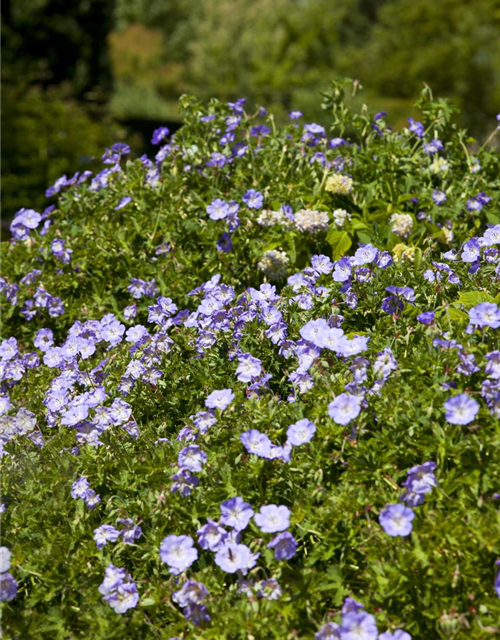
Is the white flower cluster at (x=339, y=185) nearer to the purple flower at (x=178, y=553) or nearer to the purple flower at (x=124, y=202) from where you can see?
the purple flower at (x=124, y=202)

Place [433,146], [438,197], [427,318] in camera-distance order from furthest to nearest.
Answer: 1. [433,146]
2. [438,197]
3. [427,318]

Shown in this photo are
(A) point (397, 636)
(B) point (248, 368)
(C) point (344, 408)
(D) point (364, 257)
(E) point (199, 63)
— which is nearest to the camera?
(A) point (397, 636)

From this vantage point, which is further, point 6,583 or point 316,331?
point 316,331

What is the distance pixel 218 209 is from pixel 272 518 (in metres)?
1.55

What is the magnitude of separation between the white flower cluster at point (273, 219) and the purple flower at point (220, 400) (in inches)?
44.1

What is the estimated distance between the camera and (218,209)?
2.98 m

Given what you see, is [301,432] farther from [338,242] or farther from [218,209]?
[218,209]

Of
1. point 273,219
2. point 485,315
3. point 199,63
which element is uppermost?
point 485,315

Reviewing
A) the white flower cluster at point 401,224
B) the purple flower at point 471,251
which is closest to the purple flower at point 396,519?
the purple flower at point 471,251

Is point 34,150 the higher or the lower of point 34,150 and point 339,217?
the lower

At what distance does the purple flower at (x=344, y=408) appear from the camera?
1.78 meters

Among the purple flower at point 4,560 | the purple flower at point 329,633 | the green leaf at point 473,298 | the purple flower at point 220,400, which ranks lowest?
the purple flower at point 4,560

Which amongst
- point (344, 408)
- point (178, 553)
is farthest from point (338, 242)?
point (178, 553)

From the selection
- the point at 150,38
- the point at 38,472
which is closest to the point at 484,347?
the point at 38,472
